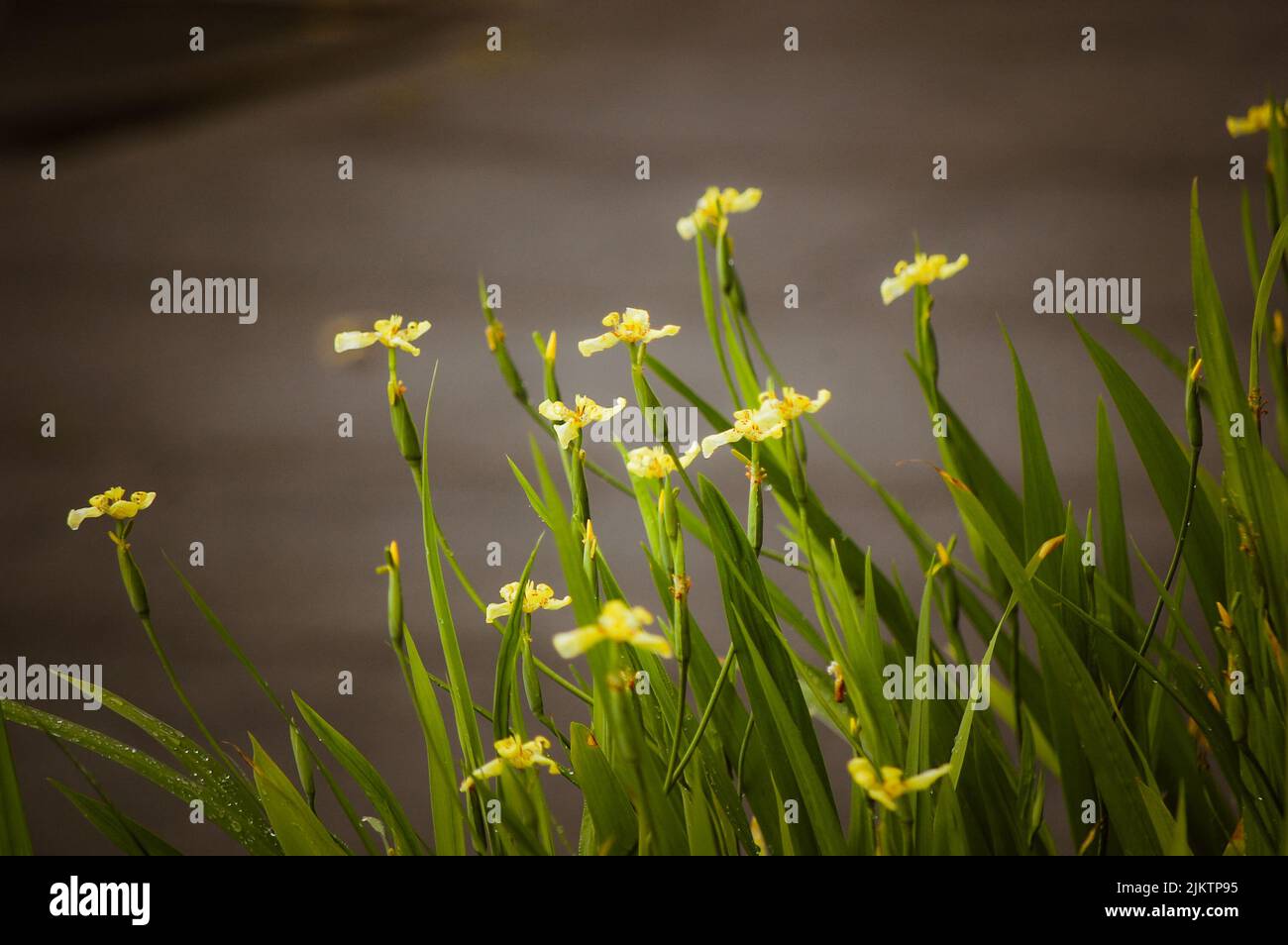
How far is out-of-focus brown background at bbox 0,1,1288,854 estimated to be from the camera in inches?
31.2

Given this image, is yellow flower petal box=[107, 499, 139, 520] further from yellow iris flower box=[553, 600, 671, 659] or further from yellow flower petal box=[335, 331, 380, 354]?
yellow iris flower box=[553, 600, 671, 659]

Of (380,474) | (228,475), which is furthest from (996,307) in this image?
(228,475)

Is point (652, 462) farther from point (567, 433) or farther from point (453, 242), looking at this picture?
point (453, 242)

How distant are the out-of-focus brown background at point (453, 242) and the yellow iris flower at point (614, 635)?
65 cm

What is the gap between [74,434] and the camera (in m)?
0.81

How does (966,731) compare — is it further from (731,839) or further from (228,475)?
(228,475)

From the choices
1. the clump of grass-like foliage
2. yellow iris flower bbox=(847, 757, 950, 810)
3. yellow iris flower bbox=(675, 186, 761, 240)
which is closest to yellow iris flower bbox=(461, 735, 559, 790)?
the clump of grass-like foliage

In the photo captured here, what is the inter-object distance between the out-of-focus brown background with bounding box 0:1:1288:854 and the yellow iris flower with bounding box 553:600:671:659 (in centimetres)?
65

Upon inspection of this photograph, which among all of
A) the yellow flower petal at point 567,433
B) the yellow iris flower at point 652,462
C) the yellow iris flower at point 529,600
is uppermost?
the yellow flower petal at point 567,433

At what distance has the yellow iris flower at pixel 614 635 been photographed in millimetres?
233

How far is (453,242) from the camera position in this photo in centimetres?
85

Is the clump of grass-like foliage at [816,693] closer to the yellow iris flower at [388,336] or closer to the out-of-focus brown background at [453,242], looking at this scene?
the yellow iris flower at [388,336]

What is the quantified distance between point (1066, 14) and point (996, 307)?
294mm

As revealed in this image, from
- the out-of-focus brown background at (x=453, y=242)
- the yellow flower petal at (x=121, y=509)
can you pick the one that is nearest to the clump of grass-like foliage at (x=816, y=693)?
the yellow flower petal at (x=121, y=509)
